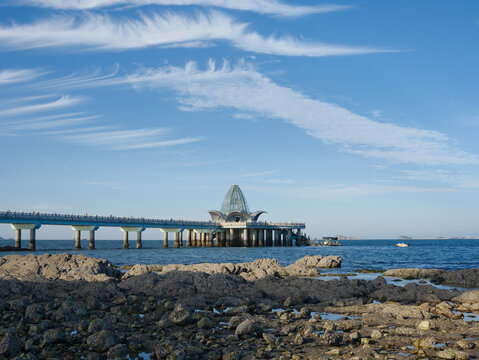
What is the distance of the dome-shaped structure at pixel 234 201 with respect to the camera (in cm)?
13100

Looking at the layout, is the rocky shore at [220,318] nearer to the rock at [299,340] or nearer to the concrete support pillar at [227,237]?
the rock at [299,340]

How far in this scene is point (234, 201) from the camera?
131625 millimetres

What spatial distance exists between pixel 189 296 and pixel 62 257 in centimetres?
1135

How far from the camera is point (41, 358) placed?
10578mm

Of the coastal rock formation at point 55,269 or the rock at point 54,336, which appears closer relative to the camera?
the rock at point 54,336

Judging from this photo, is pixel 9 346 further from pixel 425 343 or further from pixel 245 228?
pixel 245 228

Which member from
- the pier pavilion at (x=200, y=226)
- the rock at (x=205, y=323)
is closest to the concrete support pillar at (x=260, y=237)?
the pier pavilion at (x=200, y=226)

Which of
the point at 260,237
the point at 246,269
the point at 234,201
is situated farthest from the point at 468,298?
the point at 234,201

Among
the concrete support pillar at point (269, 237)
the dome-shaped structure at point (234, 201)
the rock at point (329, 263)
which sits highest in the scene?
the dome-shaped structure at point (234, 201)

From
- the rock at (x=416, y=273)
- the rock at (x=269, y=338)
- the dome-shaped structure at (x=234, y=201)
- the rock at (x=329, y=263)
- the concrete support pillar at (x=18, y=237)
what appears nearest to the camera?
the rock at (x=269, y=338)

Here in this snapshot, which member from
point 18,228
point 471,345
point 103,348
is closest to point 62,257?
point 103,348

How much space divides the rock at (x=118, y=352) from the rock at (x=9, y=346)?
2.26 metres

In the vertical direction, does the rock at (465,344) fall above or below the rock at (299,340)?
below

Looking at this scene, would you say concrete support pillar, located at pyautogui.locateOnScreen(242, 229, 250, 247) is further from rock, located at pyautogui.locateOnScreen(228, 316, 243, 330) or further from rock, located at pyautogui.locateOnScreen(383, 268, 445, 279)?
rock, located at pyautogui.locateOnScreen(228, 316, 243, 330)
